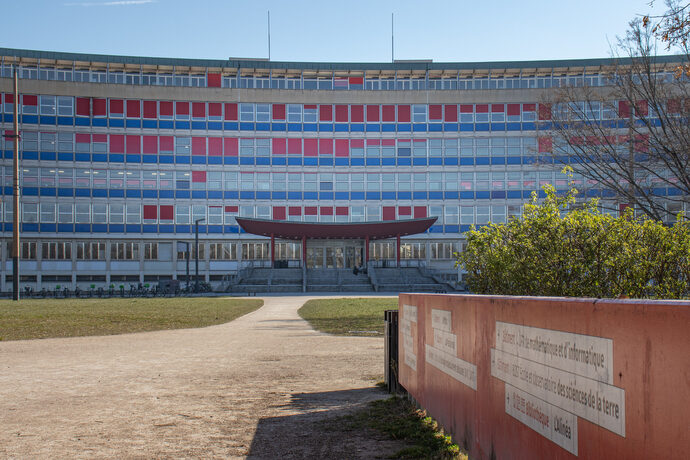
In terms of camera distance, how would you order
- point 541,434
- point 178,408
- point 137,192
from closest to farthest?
point 541,434
point 178,408
point 137,192

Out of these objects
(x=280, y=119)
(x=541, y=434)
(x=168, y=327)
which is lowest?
(x=168, y=327)

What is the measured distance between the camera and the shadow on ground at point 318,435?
5.83 meters

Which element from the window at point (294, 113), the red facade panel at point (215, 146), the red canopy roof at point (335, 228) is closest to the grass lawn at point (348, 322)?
the red canopy roof at point (335, 228)

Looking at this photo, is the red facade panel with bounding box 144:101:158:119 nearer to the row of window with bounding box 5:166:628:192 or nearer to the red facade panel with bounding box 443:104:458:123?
the row of window with bounding box 5:166:628:192

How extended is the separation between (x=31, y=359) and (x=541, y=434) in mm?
10433

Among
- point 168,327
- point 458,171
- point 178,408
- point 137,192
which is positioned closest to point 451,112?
point 458,171

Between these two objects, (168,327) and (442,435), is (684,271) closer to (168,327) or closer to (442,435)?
(442,435)

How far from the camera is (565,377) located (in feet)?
11.6

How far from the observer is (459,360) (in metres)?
5.52

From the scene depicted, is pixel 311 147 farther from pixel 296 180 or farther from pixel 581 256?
pixel 581 256

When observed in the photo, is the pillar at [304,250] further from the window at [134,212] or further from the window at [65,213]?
the window at [65,213]

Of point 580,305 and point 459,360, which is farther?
point 459,360

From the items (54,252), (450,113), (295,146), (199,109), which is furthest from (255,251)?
(450,113)

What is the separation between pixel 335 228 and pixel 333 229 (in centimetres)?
26
